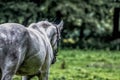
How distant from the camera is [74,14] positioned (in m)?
A: 28.3

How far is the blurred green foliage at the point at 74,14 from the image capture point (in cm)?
2597

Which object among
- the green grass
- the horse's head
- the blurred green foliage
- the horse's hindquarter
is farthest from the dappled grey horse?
the blurred green foliage

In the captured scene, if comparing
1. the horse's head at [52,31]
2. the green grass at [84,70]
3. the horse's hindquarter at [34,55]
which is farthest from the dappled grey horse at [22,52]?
the green grass at [84,70]

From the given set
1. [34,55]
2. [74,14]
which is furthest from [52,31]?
[74,14]

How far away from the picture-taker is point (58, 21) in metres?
9.21

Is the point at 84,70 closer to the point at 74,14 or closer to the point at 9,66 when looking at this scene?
the point at 9,66

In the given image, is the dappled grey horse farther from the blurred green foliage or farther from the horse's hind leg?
the blurred green foliage

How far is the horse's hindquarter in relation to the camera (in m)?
6.74

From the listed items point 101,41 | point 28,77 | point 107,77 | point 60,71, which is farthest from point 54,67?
point 101,41

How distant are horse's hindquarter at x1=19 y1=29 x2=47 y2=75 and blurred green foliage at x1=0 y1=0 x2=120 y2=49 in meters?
17.4

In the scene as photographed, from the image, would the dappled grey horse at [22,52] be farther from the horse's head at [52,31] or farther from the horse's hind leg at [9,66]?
the horse's head at [52,31]

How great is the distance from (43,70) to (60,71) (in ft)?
26.8

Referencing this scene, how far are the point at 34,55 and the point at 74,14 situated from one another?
21608 millimetres

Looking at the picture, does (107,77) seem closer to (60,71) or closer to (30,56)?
(60,71)
